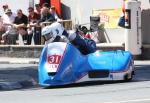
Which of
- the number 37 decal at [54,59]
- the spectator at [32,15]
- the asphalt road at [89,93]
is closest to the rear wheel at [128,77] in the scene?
the asphalt road at [89,93]

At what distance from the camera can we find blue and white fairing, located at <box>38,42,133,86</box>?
1470cm

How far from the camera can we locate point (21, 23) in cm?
2352

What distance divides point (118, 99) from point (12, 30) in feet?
39.0

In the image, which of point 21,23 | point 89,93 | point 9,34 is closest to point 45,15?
point 21,23

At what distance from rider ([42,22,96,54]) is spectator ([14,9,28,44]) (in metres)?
8.04

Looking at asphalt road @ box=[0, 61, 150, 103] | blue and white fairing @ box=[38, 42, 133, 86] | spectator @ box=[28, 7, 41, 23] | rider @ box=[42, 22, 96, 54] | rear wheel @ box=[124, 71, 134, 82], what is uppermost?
spectator @ box=[28, 7, 41, 23]

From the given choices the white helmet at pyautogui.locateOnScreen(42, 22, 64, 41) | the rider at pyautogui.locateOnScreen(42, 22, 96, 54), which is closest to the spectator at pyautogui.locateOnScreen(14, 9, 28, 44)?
the rider at pyautogui.locateOnScreen(42, 22, 96, 54)

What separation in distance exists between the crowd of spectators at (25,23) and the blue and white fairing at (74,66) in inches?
298

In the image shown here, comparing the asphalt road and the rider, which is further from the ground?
the rider

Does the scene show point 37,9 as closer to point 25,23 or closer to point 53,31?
point 25,23

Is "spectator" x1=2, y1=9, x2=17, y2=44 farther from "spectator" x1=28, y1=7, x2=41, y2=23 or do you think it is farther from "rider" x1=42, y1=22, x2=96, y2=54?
"rider" x1=42, y1=22, x2=96, y2=54

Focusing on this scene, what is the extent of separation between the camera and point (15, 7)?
2584 centimetres

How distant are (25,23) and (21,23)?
16 cm

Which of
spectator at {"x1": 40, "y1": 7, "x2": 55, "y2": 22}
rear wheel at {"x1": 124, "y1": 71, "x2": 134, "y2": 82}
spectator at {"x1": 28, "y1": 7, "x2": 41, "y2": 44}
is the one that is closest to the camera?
rear wheel at {"x1": 124, "y1": 71, "x2": 134, "y2": 82}
